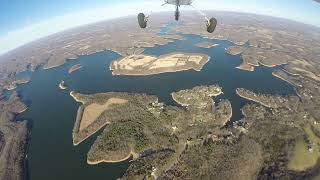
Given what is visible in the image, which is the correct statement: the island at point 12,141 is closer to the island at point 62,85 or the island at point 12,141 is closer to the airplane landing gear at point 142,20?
the island at point 62,85

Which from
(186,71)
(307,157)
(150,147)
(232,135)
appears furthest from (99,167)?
(186,71)

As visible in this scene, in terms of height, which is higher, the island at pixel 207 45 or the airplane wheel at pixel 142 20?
the airplane wheel at pixel 142 20

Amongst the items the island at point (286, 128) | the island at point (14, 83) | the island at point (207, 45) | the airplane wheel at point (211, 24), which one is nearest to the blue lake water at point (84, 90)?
the island at point (14, 83)

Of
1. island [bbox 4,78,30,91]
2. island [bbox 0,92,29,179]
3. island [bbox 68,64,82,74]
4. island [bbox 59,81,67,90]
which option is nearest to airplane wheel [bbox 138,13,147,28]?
island [bbox 0,92,29,179]

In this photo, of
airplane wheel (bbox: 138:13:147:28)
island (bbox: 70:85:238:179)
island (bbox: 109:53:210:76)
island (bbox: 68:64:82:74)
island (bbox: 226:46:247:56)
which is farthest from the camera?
island (bbox: 226:46:247:56)

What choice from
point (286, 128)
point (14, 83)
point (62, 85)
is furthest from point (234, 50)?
point (14, 83)

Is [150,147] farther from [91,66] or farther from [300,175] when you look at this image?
[91,66]

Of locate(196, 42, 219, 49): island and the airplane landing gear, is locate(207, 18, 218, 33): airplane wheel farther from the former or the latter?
locate(196, 42, 219, 49): island
